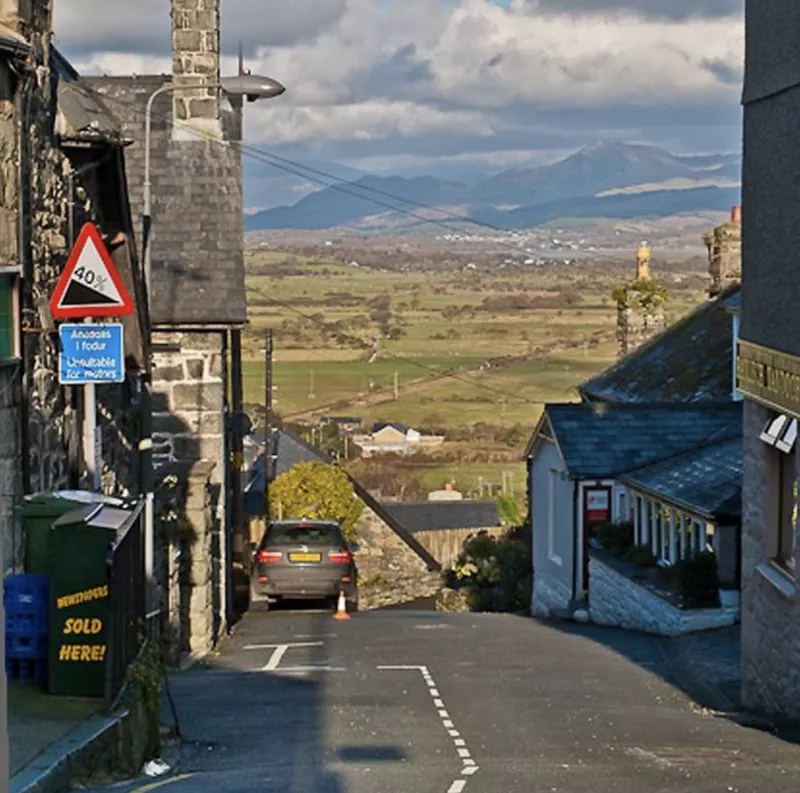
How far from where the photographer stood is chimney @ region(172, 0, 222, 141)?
81.9 feet

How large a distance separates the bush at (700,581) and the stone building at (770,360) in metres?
6.15

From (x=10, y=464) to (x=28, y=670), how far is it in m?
2.02

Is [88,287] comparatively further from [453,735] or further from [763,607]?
[763,607]

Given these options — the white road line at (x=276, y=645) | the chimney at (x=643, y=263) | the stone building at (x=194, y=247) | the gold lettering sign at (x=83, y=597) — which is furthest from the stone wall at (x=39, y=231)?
the chimney at (x=643, y=263)

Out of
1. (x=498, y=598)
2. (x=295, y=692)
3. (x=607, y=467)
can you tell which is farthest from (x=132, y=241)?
(x=498, y=598)

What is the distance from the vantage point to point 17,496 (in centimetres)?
1264

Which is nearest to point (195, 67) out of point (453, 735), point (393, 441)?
point (453, 735)

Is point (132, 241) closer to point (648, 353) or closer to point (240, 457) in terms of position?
point (240, 457)

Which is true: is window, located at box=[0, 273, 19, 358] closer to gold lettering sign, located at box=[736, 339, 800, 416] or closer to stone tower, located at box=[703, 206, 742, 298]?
gold lettering sign, located at box=[736, 339, 800, 416]

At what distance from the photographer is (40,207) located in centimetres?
1375

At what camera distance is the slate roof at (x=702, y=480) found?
23250mm

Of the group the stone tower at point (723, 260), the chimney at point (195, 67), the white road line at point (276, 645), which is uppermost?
the chimney at point (195, 67)

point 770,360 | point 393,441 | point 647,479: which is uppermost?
point 770,360

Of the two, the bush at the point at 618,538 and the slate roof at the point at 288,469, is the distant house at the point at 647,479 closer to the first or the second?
the bush at the point at 618,538
